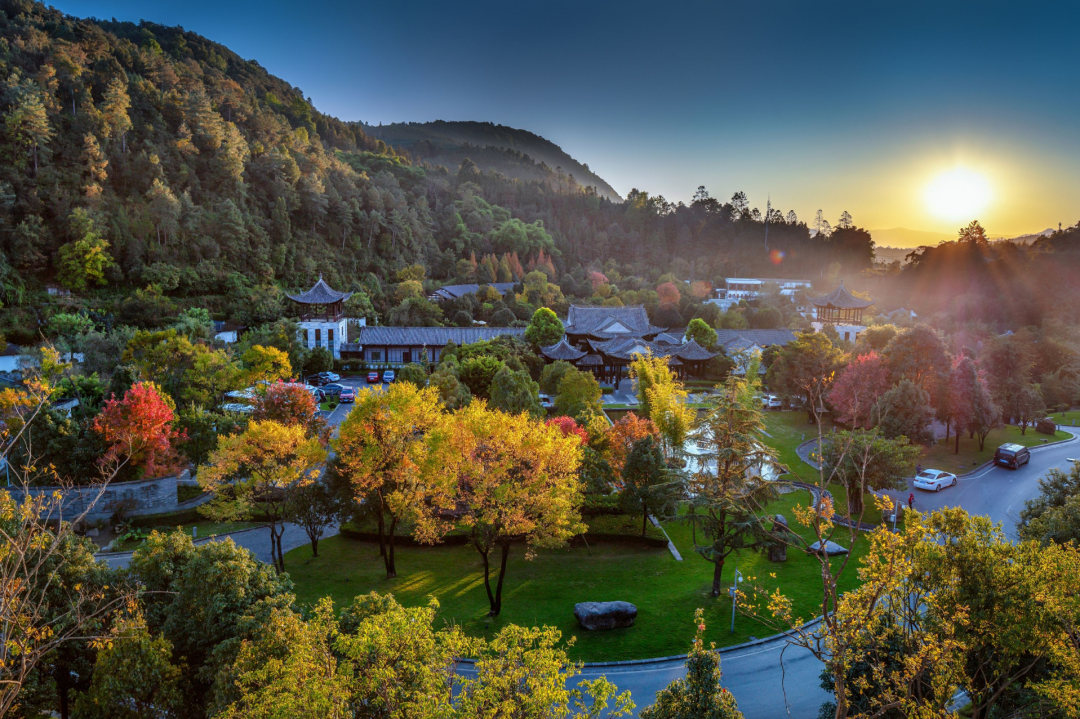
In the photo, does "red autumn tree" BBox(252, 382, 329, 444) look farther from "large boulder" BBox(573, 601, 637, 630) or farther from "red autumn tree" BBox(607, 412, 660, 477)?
"large boulder" BBox(573, 601, 637, 630)

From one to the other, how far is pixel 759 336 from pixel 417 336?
31807mm

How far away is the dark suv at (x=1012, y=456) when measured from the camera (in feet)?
88.7

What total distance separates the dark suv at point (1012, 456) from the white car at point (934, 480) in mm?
4369

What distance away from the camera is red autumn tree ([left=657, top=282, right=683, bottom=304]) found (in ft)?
229

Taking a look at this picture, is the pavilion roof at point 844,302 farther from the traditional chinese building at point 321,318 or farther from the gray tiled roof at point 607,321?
the traditional chinese building at point 321,318

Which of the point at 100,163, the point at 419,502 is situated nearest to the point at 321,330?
the point at 100,163

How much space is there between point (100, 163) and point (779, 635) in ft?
213

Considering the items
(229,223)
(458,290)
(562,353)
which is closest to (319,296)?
(229,223)

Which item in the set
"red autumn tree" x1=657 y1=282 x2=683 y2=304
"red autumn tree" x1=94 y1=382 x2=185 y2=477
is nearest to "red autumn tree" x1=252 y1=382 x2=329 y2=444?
"red autumn tree" x1=94 y1=382 x2=185 y2=477

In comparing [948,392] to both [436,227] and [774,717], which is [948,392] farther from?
[436,227]

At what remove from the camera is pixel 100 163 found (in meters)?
52.8

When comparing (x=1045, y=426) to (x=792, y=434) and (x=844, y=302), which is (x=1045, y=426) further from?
(x=844, y=302)

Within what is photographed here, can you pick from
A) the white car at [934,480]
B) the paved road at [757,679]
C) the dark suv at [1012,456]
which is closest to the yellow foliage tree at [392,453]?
the paved road at [757,679]

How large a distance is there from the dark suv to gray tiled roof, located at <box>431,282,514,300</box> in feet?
160
